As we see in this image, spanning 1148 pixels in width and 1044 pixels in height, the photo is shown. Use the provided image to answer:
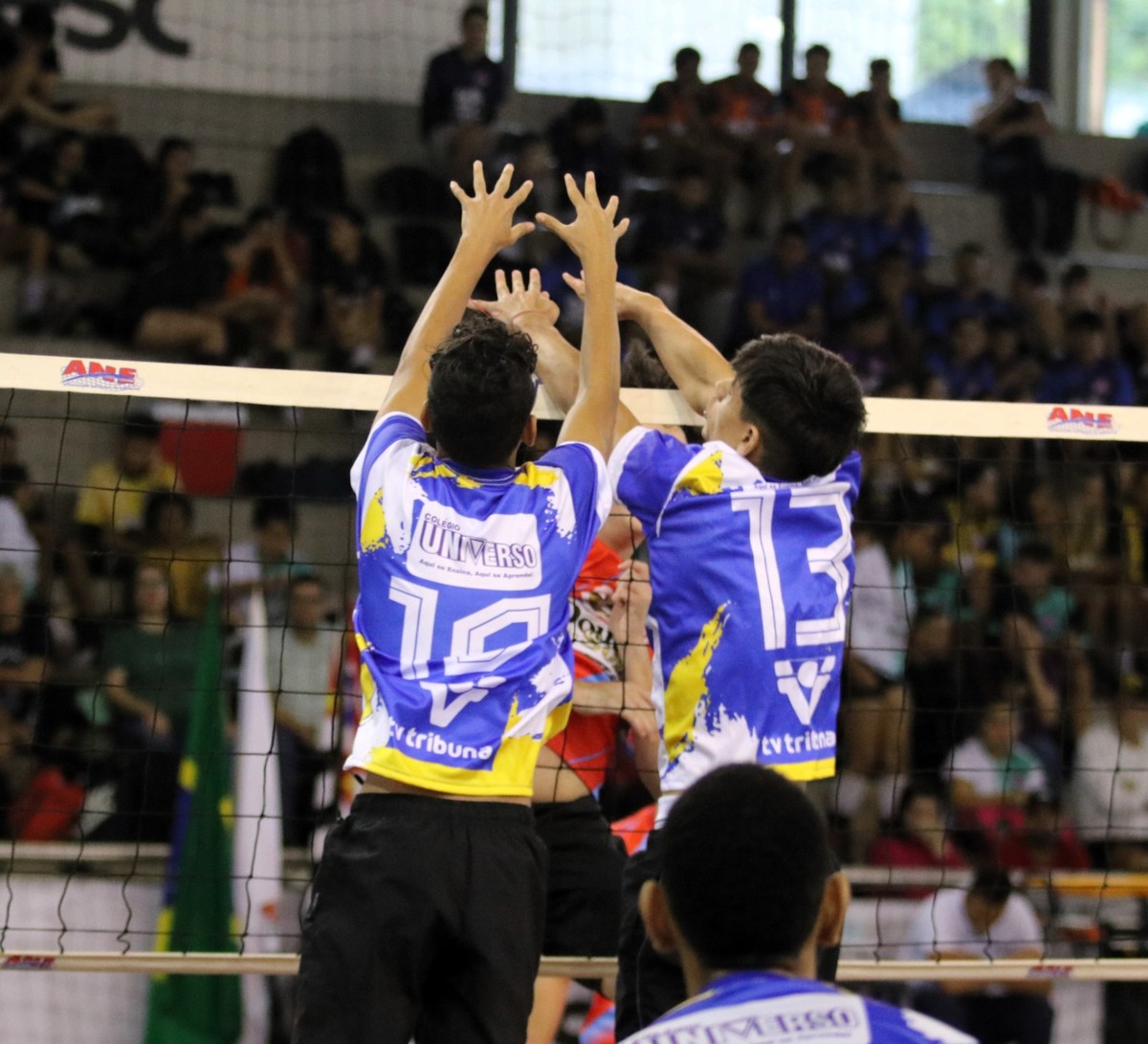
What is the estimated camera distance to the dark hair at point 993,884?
7.18m

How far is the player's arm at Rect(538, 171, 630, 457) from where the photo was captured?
372 centimetres

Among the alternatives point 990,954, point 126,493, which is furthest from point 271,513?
point 990,954

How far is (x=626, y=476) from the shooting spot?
3.67 metres

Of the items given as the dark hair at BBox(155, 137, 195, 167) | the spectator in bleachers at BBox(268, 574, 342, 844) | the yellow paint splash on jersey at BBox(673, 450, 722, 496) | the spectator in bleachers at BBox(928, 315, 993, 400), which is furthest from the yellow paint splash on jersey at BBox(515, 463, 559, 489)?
the spectator in bleachers at BBox(928, 315, 993, 400)

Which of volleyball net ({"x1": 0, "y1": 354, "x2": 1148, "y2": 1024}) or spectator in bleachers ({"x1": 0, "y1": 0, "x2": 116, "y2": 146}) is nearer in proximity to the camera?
volleyball net ({"x1": 0, "y1": 354, "x2": 1148, "y2": 1024})

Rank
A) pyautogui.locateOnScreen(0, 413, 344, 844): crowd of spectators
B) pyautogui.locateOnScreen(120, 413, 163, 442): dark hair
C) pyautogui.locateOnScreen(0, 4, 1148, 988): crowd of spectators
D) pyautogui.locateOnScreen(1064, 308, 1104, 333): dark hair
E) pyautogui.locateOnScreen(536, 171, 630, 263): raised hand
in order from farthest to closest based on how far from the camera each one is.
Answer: pyautogui.locateOnScreen(1064, 308, 1104, 333): dark hair < pyautogui.locateOnScreen(120, 413, 163, 442): dark hair < pyautogui.locateOnScreen(0, 4, 1148, 988): crowd of spectators < pyautogui.locateOnScreen(0, 413, 344, 844): crowd of spectators < pyautogui.locateOnScreen(536, 171, 630, 263): raised hand

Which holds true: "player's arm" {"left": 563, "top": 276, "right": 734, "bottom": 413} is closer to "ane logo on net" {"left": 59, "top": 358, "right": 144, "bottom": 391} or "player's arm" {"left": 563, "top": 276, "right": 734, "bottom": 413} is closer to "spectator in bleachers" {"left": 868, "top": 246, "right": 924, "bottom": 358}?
"ane logo on net" {"left": 59, "top": 358, "right": 144, "bottom": 391}

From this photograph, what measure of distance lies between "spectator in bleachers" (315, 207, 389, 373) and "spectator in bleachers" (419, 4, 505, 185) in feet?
3.75

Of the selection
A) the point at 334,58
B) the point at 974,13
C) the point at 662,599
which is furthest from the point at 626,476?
the point at 974,13

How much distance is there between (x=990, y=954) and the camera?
698 cm

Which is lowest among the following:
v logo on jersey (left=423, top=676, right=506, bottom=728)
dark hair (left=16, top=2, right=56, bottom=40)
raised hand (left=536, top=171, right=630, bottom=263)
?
v logo on jersey (left=423, top=676, right=506, bottom=728)

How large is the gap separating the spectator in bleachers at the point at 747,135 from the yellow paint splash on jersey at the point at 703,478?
910 cm

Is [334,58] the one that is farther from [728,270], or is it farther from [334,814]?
[334,814]

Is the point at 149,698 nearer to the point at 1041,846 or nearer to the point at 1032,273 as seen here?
the point at 1041,846
